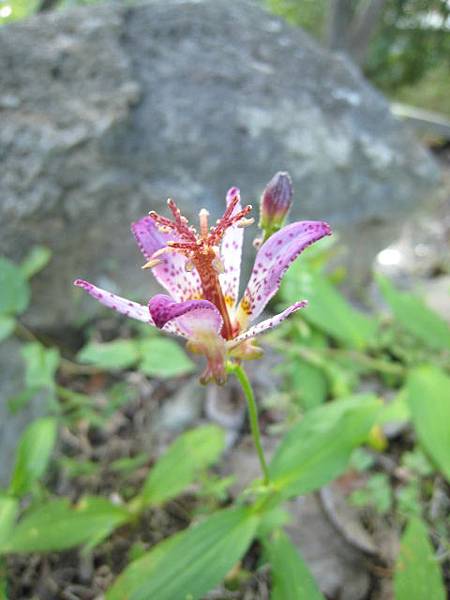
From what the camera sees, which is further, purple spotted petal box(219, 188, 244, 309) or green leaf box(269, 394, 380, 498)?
green leaf box(269, 394, 380, 498)

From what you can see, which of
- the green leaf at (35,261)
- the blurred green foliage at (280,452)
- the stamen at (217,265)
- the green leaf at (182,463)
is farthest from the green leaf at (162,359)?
Answer: the stamen at (217,265)

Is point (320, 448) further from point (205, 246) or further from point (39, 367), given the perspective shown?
point (39, 367)


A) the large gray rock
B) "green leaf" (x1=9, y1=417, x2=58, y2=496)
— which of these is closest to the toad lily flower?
"green leaf" (x1=9, y1=417, x2=58, y2=496)

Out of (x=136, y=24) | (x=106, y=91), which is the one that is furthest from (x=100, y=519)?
(x=136, y=24)

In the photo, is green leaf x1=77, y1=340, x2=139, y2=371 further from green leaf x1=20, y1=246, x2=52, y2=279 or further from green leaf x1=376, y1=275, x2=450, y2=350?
green leaf x1=376, y1=275, x2=450, y2=350

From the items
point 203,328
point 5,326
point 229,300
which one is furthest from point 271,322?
point 5,326

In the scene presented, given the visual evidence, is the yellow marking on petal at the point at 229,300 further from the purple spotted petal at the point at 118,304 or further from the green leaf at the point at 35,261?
the green leaf at the point at 35,261
